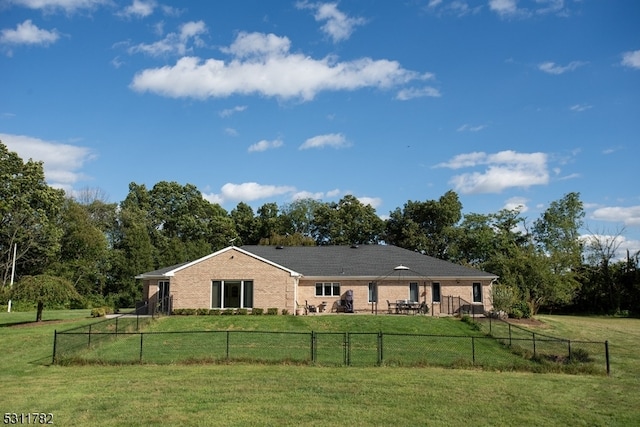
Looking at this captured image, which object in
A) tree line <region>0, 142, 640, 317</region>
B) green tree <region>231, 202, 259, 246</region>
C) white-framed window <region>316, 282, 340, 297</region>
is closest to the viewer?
white-framed window <region>316, 282, 340, 297</region>

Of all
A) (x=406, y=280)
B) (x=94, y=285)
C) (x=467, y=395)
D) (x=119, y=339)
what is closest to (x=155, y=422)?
(x=467, y=395)

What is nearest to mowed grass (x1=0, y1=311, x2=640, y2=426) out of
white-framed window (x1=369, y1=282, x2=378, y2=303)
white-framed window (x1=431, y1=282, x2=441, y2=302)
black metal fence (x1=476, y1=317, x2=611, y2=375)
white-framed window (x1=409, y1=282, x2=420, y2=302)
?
black metal fence (x1=476, y1=317, x2=611, y2=375)

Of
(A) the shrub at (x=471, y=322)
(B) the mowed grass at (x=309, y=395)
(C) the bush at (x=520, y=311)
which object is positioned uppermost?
(C) the bush at (x=520, y=311)

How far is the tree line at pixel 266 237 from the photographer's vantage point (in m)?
52.0

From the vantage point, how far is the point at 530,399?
14.0m

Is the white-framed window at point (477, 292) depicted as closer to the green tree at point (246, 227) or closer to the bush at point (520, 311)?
the bush at point (520, 311)

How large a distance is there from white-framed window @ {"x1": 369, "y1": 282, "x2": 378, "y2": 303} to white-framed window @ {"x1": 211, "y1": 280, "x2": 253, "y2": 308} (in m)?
8.53

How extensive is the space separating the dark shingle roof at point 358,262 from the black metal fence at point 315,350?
462 inches

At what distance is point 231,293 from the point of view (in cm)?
3578

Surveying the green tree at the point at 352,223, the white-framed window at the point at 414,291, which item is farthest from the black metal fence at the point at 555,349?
the green tree at the point at 352,223

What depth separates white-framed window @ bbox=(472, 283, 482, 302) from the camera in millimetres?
37531

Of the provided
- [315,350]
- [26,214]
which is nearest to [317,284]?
[315,350]

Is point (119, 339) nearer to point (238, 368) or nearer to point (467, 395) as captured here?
point (238, 368)

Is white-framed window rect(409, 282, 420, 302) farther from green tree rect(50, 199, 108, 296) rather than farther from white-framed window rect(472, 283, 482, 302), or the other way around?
green tree rect(50, 199, 108, 296)
